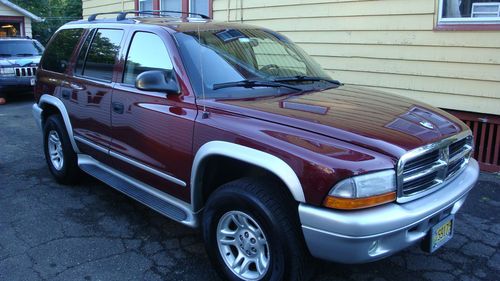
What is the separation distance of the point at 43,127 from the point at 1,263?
7.61 ft

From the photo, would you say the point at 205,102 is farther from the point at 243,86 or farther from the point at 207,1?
the point at 207,1

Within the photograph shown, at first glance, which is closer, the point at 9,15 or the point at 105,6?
the point at 105,6

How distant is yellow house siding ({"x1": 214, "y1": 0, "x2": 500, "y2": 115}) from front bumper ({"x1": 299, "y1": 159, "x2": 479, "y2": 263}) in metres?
3.39

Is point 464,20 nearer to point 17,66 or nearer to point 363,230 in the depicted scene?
point 363,230

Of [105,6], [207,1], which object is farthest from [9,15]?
[207,1]

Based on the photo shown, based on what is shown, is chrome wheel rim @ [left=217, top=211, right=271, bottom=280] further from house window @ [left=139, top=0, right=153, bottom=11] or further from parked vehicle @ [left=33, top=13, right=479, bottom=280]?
house window @ [left=139, top=0, right=153, bottom=11]

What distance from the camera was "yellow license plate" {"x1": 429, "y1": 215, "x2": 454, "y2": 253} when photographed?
9.59 ft

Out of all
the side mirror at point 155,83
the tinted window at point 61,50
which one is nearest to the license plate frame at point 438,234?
the side mirror at point 155,83

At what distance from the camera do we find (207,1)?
29.6 ft

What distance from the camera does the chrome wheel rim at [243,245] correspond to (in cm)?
295

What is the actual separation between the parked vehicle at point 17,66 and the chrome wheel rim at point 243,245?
10.8m

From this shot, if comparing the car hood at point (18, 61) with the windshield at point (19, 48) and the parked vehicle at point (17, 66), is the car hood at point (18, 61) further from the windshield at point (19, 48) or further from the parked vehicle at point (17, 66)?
the windshield at point (19, 48)

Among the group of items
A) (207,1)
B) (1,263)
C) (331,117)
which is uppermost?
(207,1)

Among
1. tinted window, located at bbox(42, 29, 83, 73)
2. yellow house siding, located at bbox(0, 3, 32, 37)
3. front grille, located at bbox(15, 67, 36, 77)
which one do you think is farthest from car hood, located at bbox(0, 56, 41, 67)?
yellow house siding, located at bbox(0, 3, 32, 37)
